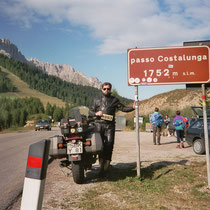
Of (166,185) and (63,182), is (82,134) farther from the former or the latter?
(166,185)

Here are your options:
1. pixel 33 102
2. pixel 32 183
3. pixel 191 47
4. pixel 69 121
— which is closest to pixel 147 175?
pixel 69 121

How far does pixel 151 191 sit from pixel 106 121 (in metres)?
1.80

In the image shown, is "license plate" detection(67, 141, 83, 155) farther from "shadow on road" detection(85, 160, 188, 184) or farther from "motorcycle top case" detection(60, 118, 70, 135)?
"shadow on road" detection(85, 160, 188, 184)

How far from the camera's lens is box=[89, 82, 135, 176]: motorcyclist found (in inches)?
228

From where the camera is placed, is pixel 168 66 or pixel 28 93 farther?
pixel 28 93

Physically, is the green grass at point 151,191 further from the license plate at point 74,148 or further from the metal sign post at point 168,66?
the license plate at point 74,148

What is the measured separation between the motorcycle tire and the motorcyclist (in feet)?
2.27

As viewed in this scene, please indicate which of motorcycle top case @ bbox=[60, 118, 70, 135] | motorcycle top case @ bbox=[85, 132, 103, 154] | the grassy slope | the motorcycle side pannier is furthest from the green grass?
the grassy slope

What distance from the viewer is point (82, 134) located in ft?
17.1

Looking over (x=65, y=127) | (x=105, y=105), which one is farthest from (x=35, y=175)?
(x=105, y=105)

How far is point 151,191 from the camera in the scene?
190 inches

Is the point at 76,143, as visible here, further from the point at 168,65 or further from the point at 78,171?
the point at 168,65

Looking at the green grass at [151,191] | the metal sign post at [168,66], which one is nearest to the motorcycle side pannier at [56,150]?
the green grass at [151,191]

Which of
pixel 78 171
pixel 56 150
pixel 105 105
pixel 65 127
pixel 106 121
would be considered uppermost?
pixel 105 105
